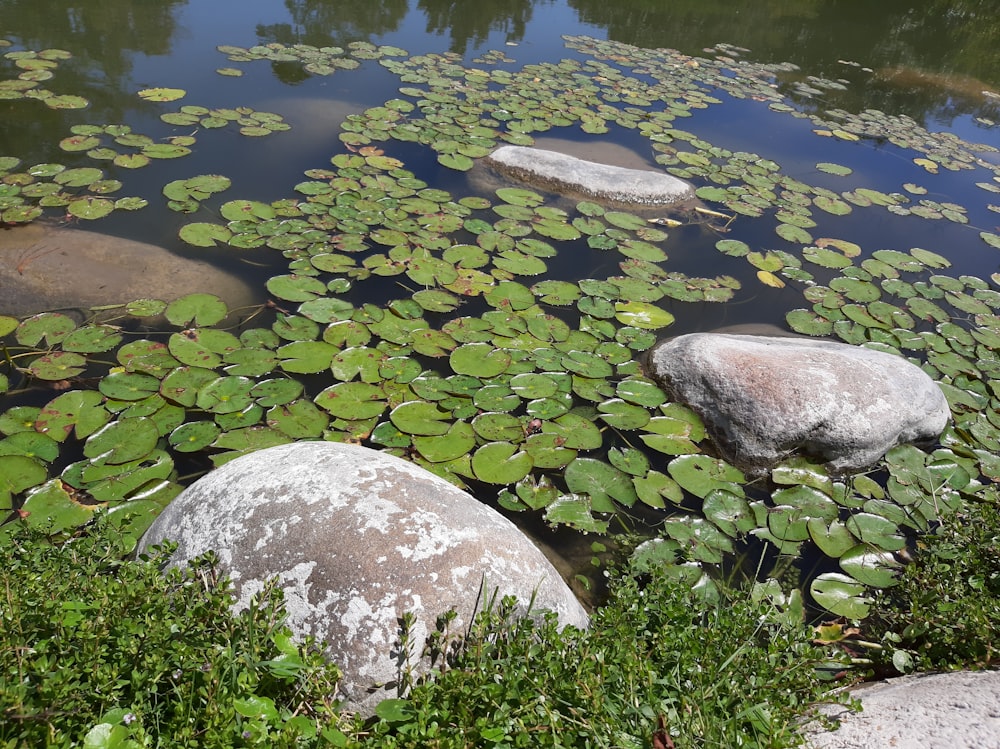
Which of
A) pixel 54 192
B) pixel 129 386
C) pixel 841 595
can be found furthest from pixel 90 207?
pixel 841 595

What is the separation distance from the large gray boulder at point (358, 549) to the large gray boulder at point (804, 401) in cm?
148

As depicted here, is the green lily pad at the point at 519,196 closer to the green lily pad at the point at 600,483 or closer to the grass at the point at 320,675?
the green lily pad at the point at 600,483

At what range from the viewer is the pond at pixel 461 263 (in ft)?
9.25

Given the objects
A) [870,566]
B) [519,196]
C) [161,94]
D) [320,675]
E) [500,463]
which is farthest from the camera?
[161,94]

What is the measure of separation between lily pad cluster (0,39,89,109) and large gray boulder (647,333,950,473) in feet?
19.5

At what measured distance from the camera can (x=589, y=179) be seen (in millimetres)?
5293

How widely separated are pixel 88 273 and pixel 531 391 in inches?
107

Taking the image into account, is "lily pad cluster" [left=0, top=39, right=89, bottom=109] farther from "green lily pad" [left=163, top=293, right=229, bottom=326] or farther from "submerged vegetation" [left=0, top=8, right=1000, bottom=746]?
"green lily pad" [left=163, top=293, right=229, bottom=326]

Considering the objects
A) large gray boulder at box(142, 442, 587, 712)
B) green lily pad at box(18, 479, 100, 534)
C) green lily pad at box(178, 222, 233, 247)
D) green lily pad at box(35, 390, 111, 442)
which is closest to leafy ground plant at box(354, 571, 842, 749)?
large gray boulder at box(142, 442, 587, 712)

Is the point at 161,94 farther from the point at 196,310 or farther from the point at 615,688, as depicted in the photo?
the point at 615,688

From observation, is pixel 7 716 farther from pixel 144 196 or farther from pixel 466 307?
pixel 144 196

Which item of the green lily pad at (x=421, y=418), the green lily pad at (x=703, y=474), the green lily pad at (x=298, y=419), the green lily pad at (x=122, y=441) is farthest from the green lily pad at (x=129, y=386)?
the green lily pad at (x=703, y=474)

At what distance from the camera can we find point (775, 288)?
4.55m

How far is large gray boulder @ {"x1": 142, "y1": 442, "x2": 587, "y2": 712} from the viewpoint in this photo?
169 cm
